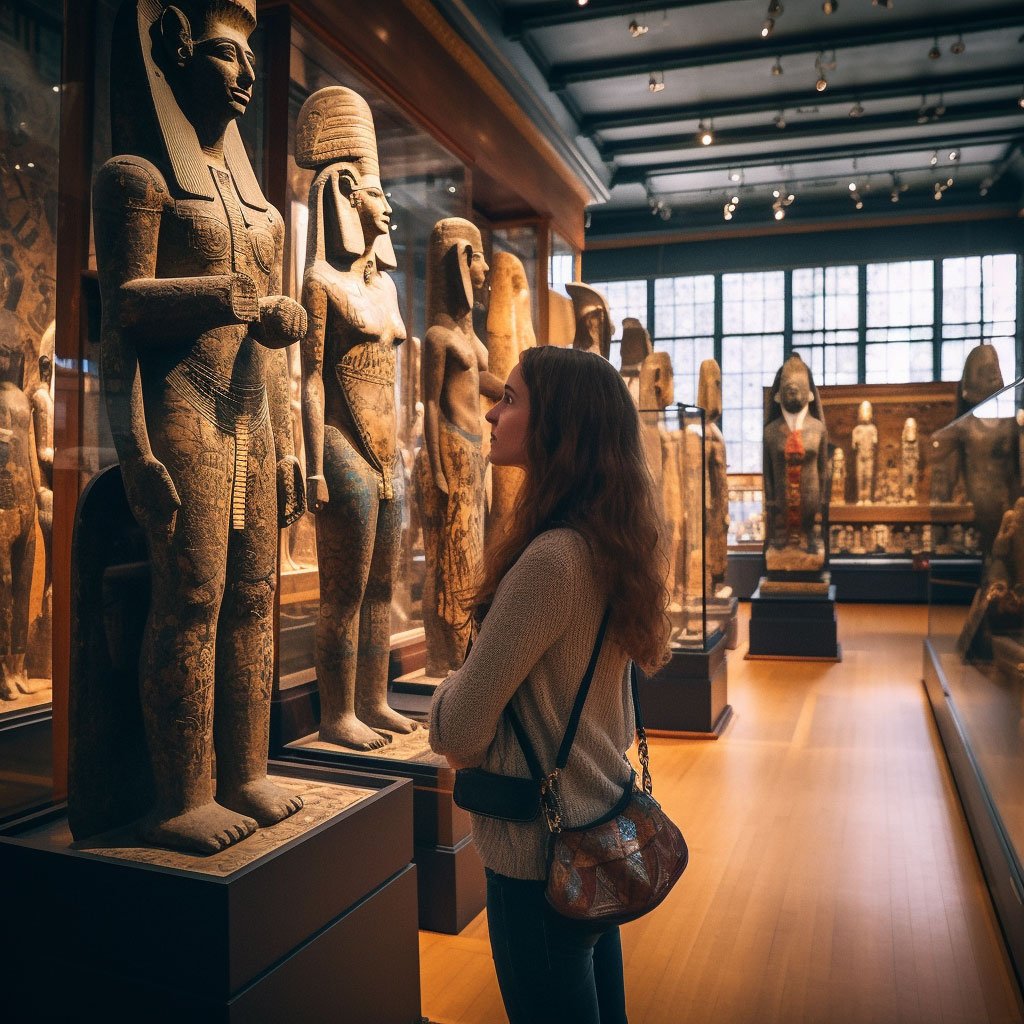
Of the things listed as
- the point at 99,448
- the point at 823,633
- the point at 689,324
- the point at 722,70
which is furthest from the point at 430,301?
the point at 689,324

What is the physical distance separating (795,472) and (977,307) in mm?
7858

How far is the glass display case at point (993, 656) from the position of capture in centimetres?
374

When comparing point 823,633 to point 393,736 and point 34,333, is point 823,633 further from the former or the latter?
point 34,333

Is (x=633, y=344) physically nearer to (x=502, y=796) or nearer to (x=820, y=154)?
(x=820, y=154)

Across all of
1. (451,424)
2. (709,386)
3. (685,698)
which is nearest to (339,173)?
(451,424)

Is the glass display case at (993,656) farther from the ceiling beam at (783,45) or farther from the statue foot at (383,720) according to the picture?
the ceiling beam at (783,45)

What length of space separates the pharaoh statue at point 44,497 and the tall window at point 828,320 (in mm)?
15419

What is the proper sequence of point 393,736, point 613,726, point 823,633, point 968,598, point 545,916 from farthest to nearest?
point 823,633
point 968,598
point 393,736
point 613,726
point 545,916

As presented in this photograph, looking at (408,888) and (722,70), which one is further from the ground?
(722,70)

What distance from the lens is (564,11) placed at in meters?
9.05

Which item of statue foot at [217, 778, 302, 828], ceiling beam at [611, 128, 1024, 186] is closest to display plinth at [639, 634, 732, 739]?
statue foot at [217, 778, 302, 828]

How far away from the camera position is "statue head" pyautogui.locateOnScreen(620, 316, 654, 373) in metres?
9.36

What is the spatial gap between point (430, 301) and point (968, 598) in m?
3.45

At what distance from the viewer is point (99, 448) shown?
136 inches
